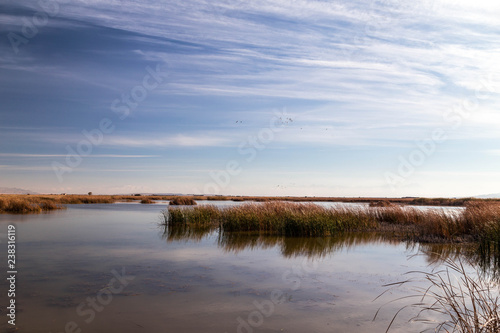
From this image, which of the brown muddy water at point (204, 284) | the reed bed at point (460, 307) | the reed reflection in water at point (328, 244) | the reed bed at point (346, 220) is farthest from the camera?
the reed bed at point (346, 220)

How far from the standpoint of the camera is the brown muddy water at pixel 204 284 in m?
5.62

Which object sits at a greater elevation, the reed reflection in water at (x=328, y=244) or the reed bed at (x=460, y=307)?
the reed bed at (x=460, y=307)

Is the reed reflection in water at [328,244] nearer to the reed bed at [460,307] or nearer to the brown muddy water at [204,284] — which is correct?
the brown muddy water at [204,284]

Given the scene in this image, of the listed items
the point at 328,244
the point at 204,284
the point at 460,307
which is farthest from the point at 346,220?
the point at 460,307

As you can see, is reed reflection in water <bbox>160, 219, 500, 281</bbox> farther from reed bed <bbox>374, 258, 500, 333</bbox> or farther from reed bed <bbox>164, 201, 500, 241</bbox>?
reed bed <bbox>374, 258, 500, 333</bbox>

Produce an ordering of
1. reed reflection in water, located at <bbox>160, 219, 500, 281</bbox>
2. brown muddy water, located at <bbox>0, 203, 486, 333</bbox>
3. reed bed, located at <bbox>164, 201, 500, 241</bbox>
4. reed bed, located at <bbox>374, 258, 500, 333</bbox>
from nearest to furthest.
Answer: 1. reed bed, located at <bbox>374, 258, 500, 333</bbox>
2. brown muddy water, located at <bbox>0, 203, 486, 333</bbox>
3. reed reflection in water, located at <bbox>160, 219, 500, 281</bbox>
4. reed bed, located at <bbox>164, 201, 500, 241</bbox>

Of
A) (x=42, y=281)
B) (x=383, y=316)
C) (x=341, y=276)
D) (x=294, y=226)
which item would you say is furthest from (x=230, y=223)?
(x=383, y=316)

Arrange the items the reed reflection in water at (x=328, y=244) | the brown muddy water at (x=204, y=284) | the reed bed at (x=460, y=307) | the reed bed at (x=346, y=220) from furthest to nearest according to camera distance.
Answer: the reed bed at (x=346, y=220) < the reed reflection in water at (x=328, y=244) < the brown muddy water at (x=204, y=284) < the reed bed at (x=460, y=307)

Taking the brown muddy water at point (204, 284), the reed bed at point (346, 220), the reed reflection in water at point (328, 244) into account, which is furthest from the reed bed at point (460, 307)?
the reed bed at point (346, 220)

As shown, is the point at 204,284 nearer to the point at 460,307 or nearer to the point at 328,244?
the point at 460,307

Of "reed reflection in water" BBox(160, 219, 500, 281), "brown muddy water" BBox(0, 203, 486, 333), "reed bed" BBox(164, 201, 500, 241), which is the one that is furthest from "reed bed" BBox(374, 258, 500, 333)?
"reed bed" BBox(164, 201, 500, 241)

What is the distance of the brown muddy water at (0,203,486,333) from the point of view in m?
5.62

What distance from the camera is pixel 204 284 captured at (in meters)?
7.80

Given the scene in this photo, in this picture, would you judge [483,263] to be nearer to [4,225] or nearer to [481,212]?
[481,212]
